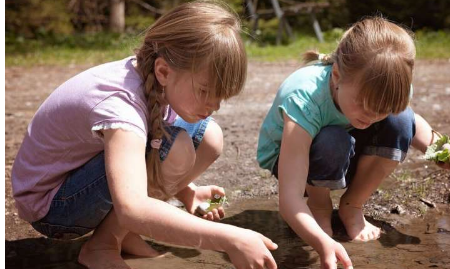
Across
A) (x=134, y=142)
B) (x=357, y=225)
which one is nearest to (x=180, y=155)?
(x=134, y=142)

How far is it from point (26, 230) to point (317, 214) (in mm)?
1178

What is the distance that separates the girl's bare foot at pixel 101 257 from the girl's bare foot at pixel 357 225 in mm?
949

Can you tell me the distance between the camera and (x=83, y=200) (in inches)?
91.0

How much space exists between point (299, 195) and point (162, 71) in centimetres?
63

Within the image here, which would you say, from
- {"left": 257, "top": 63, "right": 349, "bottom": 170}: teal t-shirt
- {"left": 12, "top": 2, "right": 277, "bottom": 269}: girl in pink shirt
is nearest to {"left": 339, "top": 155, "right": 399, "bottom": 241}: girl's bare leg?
{"left": 257, "top": 63, "right": 349, "bottom": 170}: teal t-shirt

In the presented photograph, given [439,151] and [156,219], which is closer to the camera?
[156,219]

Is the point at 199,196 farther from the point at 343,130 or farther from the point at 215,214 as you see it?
the point at 343,130

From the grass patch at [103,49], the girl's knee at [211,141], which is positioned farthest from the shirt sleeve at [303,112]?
the grass patch at [103,49]

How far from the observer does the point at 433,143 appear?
2.88 m

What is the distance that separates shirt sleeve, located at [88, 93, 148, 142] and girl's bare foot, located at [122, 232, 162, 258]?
1.76 feet

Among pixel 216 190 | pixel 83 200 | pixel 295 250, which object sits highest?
pixel 83 200

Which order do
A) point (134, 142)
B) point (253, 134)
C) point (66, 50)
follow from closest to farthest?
1. point (134, 142)
2. point (253, 134)
3. point (66, 50)

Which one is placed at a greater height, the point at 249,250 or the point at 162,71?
the point at 162,71

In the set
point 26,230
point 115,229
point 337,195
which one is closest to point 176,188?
point 115,229
